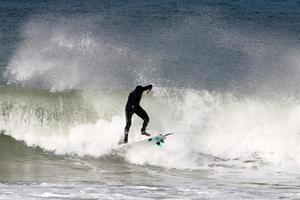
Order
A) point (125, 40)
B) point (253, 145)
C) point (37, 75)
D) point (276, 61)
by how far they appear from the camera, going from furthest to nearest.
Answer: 1. point (125, 40)
2. point (276, 61)
3. point (37, 75)
4. point (253, 145)

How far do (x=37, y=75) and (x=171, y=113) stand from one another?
6.57 metres

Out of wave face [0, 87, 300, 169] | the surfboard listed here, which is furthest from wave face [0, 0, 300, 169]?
the surfboard

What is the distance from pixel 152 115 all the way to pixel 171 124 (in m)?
0.70

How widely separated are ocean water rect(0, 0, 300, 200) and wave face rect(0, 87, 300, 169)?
1.3 inches

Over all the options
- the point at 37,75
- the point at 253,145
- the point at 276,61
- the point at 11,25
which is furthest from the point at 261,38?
the point at 253,145

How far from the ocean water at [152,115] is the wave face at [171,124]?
0.11 ft

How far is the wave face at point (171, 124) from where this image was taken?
16531 mm

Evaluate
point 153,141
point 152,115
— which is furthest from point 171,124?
point 153,141

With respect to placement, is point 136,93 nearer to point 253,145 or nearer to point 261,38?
point 253,145

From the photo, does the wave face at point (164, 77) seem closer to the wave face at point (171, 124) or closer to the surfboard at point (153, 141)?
the wave face at point (171, 124)

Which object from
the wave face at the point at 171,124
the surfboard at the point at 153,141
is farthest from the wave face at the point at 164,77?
the surfboard at the point at 153,141

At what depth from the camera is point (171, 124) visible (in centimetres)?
1798

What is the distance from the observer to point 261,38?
120 ft

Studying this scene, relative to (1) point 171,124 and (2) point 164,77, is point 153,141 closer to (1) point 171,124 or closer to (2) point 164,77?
(1) point 171,124
